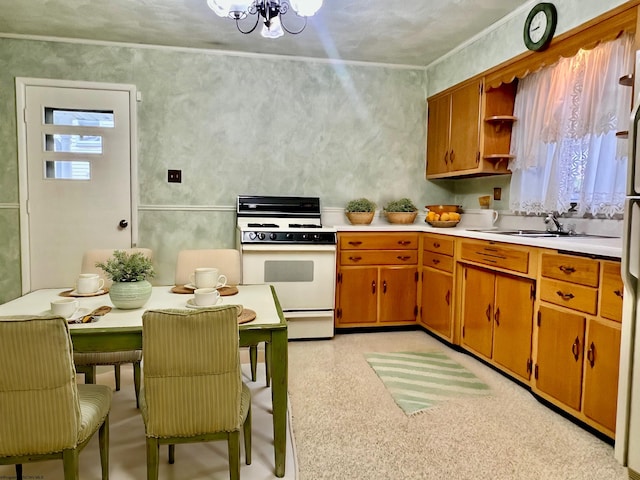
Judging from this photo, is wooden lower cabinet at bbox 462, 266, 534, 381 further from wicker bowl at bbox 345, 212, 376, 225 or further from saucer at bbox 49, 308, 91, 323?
saucer at bbox 49, 308, 91, 323

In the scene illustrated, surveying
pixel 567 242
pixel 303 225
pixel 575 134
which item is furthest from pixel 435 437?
pixel 303 225

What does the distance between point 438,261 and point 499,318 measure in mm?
835

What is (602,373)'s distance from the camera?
2.12 meters

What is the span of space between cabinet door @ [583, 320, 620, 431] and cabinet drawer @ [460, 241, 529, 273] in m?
0.58

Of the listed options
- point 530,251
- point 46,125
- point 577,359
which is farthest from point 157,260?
point 577,359

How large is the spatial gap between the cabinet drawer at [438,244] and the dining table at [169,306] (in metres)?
1.82

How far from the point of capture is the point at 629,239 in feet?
5.96

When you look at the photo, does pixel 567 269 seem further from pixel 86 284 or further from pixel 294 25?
pixel 294 25

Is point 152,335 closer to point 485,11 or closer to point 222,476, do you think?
point 222,476

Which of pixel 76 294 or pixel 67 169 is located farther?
pixel 67 169

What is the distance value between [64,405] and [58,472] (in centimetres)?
66

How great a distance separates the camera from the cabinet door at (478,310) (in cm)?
305

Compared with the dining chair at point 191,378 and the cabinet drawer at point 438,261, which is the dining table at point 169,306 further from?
the cabinet drawer at point 438,261

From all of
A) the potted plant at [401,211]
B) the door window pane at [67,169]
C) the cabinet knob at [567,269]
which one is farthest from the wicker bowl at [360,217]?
the door window pane at [67,169]
